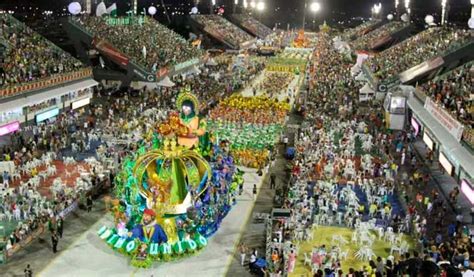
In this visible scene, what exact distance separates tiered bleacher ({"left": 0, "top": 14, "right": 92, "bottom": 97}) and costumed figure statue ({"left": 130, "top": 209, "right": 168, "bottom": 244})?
1939 cm

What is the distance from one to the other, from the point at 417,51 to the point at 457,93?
83.4 feet

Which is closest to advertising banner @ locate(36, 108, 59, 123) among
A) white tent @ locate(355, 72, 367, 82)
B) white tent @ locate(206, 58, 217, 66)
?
white tent @ locate(355, 72, 367, 82)

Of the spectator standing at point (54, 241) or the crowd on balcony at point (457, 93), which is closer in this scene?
the spectator standing at point (54, 241)

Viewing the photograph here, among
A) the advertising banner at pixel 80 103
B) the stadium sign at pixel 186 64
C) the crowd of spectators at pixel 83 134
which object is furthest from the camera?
the stadium sign at pixel 186 64

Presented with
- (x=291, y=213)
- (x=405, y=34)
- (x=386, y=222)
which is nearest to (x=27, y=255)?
(x=291, y=213)

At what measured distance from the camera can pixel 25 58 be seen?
44.6 m

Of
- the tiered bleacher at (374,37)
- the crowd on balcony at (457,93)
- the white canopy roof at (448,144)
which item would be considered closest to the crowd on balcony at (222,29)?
the tiered bleacher at (374,37)

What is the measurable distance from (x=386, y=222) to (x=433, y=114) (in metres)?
9.91

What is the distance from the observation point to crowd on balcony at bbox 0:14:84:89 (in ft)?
135

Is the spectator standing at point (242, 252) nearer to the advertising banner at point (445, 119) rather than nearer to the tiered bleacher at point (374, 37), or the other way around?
the advertising banner at point (445, 119)

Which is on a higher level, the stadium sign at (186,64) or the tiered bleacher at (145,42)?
the tiered bleacher at (145,42)

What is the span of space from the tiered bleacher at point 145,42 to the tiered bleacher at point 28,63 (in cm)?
777

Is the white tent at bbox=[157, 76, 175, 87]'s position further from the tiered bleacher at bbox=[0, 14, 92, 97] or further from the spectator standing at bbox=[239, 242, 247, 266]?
the spectator standing at bbox=[239, 242, 247, 266]

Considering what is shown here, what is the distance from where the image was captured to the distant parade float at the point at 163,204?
21.5 metres
